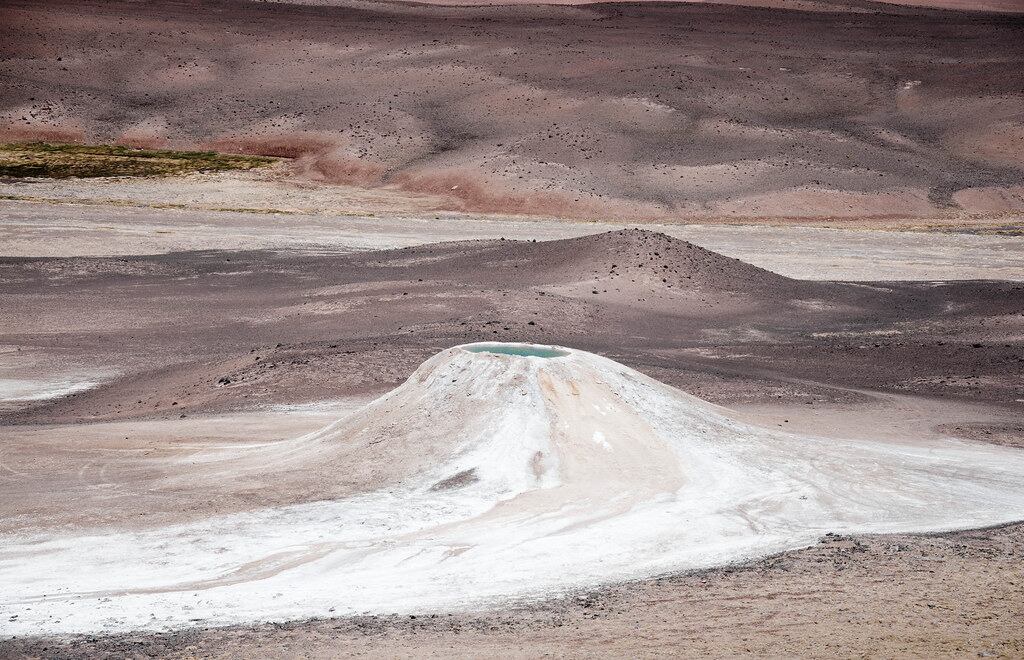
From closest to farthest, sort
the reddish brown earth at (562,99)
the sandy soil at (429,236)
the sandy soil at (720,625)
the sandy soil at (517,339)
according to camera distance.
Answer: the sandy soil at (720,625) → the sandy soil at (517,339) → the sandy soil at (429,236) → the reddish brown earth at (562,99)

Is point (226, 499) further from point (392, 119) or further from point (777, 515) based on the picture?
point (392, 119)

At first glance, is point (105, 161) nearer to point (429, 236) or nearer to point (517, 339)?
point (429, 236)

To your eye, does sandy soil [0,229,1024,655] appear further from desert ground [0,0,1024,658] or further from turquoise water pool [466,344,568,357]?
turquoise water pool [466,344,568,357]

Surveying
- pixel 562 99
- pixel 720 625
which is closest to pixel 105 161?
pixel 562 99

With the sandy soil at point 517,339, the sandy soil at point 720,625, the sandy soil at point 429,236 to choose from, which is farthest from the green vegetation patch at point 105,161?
the sandy soil at point 720,625

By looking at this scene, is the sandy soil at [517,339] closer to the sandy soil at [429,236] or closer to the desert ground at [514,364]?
the desert ground at [514,364]

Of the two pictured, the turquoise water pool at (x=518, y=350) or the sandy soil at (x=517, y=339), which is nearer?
the sandy soil at (x=517, y=339)

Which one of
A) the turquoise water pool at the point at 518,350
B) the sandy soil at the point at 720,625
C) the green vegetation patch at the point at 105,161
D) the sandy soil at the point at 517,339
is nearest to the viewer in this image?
the sandy soil at the point at 720,625
